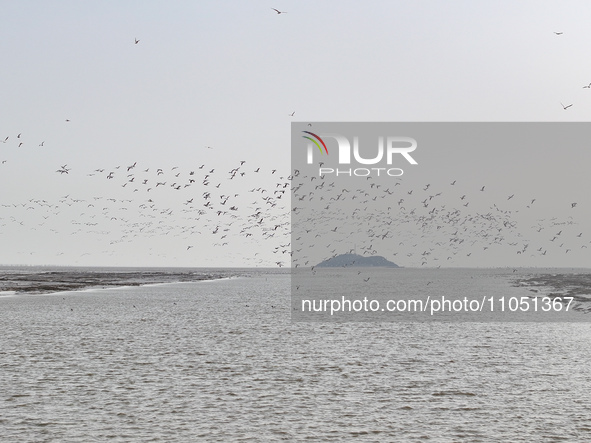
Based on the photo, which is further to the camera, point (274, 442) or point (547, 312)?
point (547, 312)

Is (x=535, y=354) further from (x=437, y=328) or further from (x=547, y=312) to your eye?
(x=547, y=312)

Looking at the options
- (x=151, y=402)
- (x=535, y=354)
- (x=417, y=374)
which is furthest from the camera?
(x=535, y=354)

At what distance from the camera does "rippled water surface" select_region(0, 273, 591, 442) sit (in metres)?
21.4

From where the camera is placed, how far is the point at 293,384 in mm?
28438

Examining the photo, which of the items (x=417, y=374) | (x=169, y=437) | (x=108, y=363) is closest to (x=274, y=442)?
(x=169, y=437)

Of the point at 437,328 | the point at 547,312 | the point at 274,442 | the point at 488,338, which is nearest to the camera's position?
the point at 274,442

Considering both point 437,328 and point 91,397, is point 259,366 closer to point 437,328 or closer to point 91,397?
point 91,397

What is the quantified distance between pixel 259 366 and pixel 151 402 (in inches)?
349

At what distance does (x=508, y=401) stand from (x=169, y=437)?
12.2 metres

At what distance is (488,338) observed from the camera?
4550 centimetres

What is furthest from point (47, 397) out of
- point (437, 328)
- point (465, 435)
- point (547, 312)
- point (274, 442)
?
point (547, 312)

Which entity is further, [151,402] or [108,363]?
[108,363]

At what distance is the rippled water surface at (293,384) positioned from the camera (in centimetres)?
2141

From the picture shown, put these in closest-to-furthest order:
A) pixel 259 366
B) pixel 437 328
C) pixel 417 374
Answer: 1. pixel 417 374
2. pixel 259 366
3. pixel 437 328
